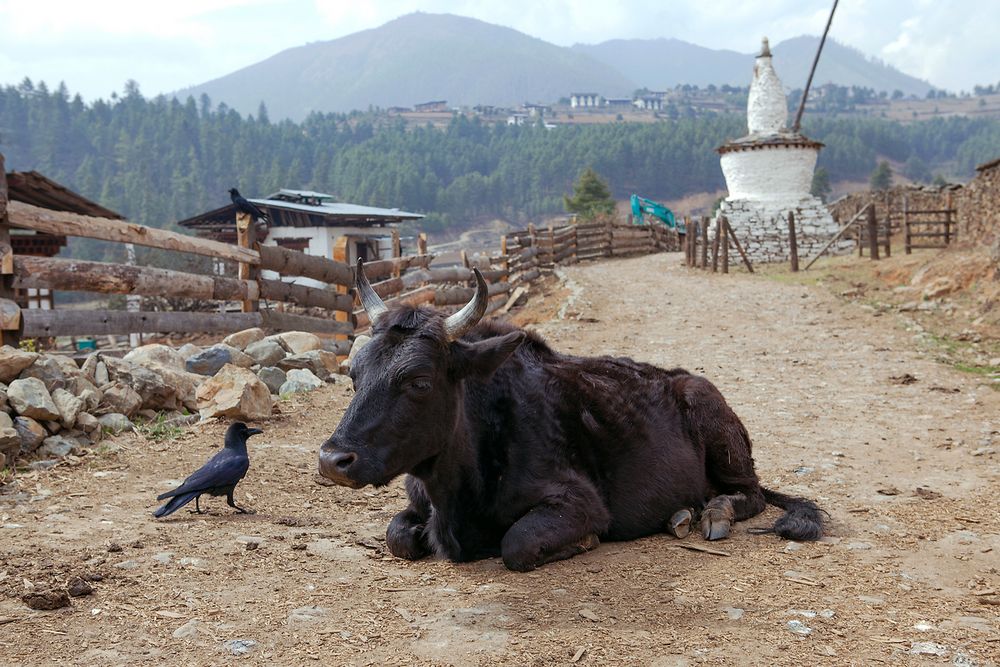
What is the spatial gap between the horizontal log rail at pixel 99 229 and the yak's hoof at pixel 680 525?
584cm

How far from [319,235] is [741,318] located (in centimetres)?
2795

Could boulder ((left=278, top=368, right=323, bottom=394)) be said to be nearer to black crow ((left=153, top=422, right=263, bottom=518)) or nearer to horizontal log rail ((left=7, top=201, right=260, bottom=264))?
horizontal log rail ((left=7, top=201, right=260, bottom=264))

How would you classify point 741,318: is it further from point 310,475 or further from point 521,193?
point 521,193

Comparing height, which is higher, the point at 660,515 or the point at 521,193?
the point at 521,193

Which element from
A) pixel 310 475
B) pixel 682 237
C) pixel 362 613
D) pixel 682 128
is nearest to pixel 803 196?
pixel 682 237

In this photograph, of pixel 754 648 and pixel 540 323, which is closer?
pixel 754 648

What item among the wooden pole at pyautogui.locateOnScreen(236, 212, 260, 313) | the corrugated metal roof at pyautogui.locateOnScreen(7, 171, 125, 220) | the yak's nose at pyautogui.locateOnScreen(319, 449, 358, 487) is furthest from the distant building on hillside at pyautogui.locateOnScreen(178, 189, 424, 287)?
the yak's nose at pyautogui.locateOnScreen(319, 449, 358, 487)

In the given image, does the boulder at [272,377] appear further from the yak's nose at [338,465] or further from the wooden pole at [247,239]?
the yak's nose at [338,465]

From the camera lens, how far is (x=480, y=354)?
13.8 ft

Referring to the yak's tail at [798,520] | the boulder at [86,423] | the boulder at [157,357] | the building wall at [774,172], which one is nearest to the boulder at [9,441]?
the boulder at [86,423]

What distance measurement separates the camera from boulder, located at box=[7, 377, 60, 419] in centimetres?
614

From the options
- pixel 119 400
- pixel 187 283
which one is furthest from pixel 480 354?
pixel 187 283

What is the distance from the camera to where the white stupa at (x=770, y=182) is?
2983cm

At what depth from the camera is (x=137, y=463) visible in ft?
20.0
